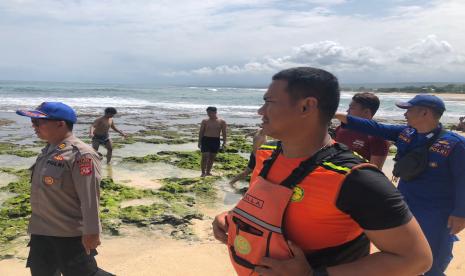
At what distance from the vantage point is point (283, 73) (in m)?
1.70

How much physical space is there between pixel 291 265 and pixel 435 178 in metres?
2.37

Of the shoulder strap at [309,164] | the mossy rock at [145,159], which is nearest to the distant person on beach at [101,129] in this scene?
the mossy rock at [145,159]

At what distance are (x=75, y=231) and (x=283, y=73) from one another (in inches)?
91.6

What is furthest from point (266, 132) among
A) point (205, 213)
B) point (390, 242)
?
point (205, 213)

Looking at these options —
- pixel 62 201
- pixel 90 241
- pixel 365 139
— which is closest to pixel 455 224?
pixel 365 139

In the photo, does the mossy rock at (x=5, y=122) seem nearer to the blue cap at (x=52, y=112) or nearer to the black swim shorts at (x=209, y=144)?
the black swim shorts at (x=209, y=144)

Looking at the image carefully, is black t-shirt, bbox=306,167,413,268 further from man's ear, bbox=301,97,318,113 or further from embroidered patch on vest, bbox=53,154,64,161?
embroidered patch on vest, bbox=53,154,64,161

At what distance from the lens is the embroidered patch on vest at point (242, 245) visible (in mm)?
1588

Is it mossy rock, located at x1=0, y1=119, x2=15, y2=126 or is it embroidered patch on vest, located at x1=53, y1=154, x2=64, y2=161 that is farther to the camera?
mossy rock, located at x1=0, y1=119, x2=15, y2=126

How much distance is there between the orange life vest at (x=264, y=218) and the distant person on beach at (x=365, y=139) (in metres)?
Result: 2.62

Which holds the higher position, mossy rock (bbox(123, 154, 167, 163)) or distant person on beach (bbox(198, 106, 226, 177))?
distant person on beach (bbox(198, 106, 226, 177))

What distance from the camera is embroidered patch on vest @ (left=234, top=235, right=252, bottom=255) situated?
5.21 feet

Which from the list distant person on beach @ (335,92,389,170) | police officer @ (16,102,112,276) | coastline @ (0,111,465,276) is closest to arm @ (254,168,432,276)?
police officer @ (16,102,112,276)

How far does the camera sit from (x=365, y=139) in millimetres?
4094
